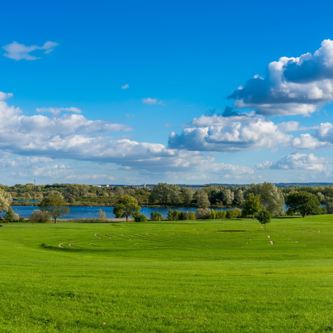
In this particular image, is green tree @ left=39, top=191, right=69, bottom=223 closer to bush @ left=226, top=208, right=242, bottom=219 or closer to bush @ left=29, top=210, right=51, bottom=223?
bush @ left=29, top=210, right=51, bottom=223

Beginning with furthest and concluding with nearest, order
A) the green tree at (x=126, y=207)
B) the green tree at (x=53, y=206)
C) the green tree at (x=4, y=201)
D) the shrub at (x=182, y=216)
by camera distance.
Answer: the green tree at (x=126, y=207), the shrub at (x=182, y=216), the green tree at (x=53, y=206), the green tree at (x=4, y=201)

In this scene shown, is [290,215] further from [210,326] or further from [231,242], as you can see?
[210,326]

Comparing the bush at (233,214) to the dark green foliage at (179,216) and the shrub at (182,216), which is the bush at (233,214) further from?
the shrub at (182,216)

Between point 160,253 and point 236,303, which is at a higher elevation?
point 236,303

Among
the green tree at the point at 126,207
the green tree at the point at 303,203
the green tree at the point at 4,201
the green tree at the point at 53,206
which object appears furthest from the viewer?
the green tree at the point at 303,203

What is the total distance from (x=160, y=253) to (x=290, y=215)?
361 ft

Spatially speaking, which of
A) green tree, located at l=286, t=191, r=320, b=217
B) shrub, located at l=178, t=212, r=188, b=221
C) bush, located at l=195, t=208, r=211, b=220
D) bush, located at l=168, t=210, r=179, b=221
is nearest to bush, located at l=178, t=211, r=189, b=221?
shrub, located at l=178, t=212, r=188, b=221

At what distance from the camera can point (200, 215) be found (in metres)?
147

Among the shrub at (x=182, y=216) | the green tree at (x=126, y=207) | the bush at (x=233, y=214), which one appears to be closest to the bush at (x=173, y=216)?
the shrub at (x=182, y=216)

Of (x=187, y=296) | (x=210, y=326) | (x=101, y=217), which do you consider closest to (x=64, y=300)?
(x=187, y=296)

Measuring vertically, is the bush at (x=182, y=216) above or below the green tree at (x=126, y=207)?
below

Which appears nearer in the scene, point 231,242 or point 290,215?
point 231,242

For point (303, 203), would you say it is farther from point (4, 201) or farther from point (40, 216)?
point (4, 201)

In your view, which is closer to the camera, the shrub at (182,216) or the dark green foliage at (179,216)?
the dark green foliage at (179,216)
